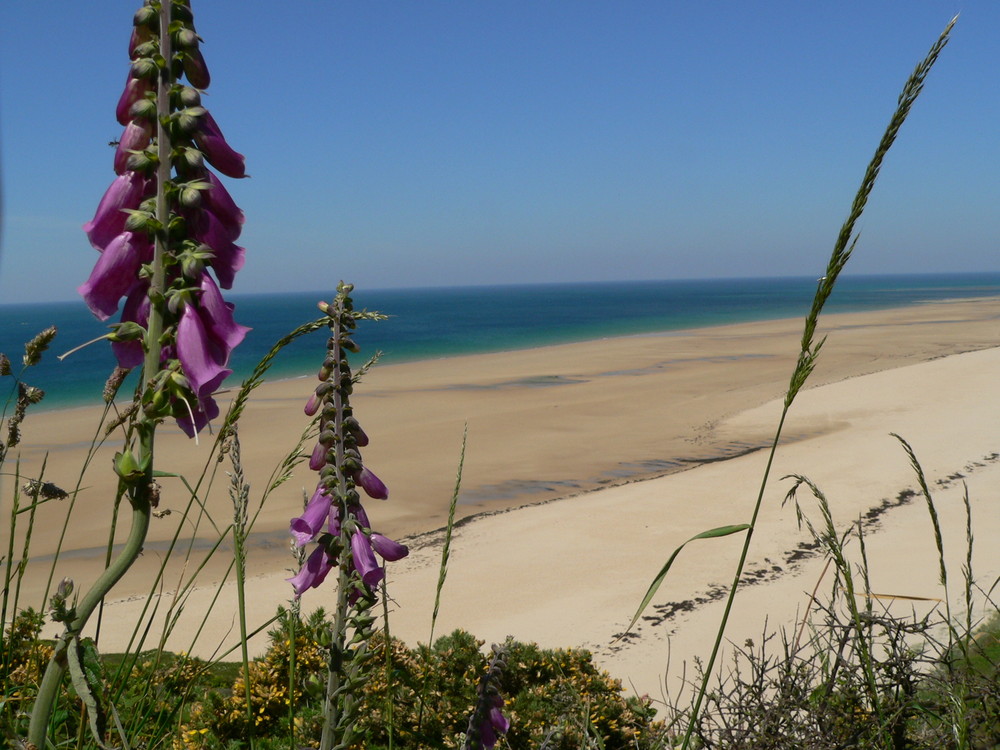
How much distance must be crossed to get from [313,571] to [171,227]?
A: 1.24m

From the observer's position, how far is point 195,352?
1.29 metres

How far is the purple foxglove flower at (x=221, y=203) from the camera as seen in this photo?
130 cm

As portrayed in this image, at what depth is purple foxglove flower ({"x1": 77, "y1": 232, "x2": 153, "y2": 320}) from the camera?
1375 mm

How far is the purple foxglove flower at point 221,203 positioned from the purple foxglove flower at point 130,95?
0.18 metres

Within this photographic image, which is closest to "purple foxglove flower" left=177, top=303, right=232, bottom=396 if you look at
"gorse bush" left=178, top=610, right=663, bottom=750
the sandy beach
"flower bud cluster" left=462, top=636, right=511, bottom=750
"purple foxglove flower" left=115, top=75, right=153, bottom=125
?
"purple foxglove flower" left=115, top=75, right=153, bottom=125

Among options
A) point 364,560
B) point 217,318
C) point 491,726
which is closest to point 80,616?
point 217,318

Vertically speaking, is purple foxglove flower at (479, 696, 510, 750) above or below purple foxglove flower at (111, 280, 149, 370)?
below

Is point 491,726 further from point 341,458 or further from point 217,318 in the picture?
point 217,318

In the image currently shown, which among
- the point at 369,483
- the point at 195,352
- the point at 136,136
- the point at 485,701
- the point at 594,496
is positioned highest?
the point at 136,136

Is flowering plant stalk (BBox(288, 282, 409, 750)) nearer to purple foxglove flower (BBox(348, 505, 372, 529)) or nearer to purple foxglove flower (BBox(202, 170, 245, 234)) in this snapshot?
purple foxglove flower (BBox(348, 505, 372, 529))

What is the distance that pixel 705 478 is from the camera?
50.4 feet

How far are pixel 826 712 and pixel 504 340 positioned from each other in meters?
64.6

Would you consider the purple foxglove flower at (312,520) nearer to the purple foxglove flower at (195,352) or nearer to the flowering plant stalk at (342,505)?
the flowering plant stalk at (342,505)

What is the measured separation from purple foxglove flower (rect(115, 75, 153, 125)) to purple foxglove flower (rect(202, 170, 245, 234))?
179 mm
